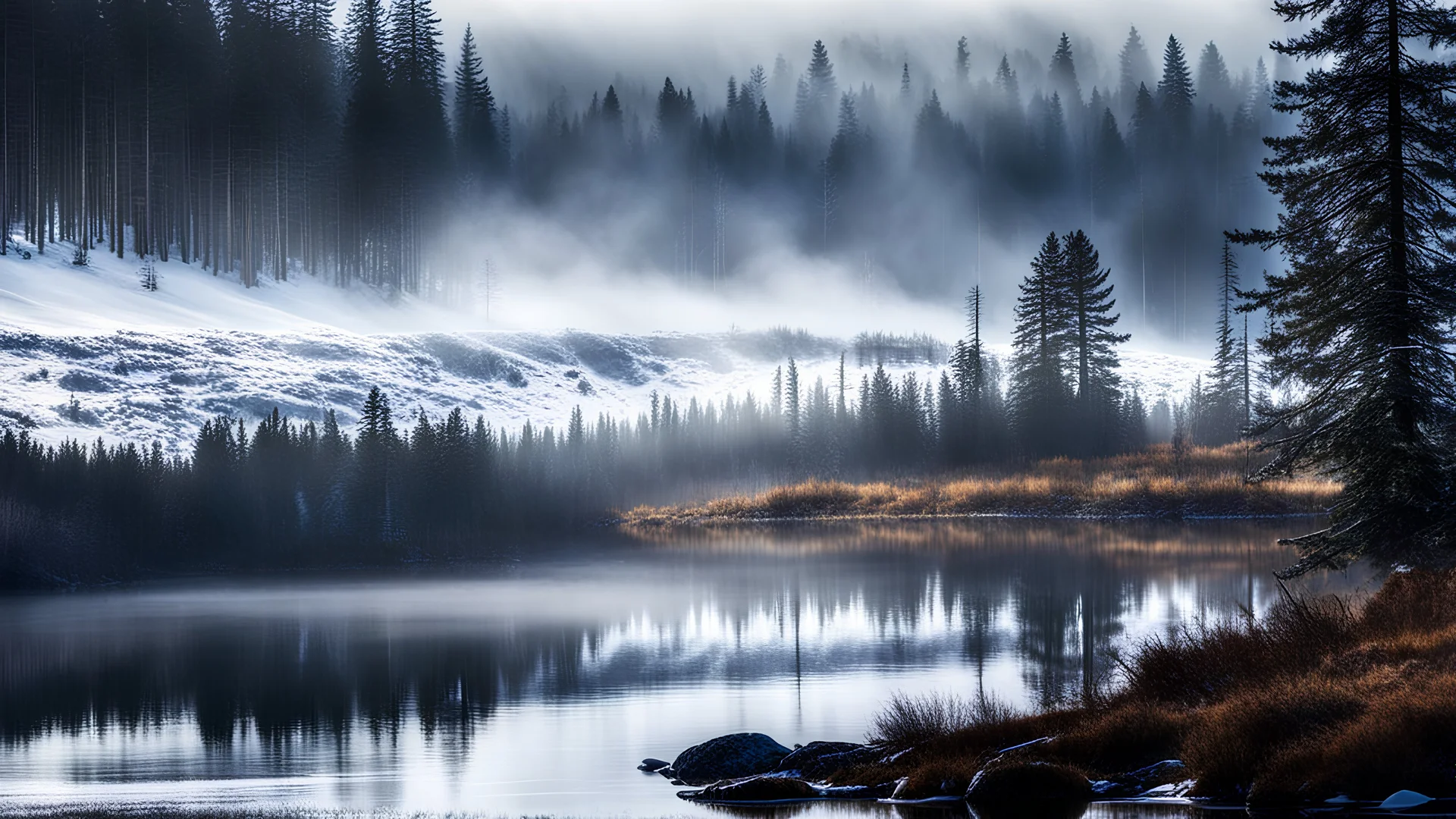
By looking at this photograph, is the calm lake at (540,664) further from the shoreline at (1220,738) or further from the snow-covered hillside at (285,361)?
the snow-covered hillside at (285,361)

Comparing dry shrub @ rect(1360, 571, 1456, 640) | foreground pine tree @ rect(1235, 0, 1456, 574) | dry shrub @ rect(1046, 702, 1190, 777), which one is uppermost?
foreground pine tree @ rect(1235, 0, 1456, 574)

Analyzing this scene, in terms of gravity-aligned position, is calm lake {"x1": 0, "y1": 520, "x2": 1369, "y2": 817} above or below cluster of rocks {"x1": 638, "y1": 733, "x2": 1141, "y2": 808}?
below

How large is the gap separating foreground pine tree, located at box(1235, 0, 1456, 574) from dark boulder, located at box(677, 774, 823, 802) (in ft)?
50.5

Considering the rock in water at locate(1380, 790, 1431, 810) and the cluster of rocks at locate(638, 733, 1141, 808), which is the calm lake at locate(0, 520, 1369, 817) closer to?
the cluster of rocks at locate(638, 733, 1141, 808)

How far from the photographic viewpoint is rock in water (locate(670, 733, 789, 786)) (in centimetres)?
2461

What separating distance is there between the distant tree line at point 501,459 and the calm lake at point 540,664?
8824 millimetres

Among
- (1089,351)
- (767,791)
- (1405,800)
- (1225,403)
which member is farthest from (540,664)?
(1225,403)

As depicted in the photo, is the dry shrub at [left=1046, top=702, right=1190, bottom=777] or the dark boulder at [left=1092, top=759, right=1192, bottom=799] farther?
the dry shrub at [left=1046, top=702, right=1190, bottom=777]

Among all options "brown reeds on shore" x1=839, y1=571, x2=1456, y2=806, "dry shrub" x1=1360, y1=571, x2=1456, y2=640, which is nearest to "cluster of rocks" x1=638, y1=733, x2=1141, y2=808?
"brown reeds on shore" x1=839, y1=571, x2=1456, y2=806

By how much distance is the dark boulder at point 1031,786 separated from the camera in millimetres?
18828

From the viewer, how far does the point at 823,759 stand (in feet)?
77.5

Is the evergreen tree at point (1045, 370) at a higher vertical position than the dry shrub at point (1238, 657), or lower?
higher

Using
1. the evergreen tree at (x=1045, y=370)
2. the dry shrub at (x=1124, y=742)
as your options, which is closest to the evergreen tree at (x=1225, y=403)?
the evergreen tree at (x=1045, y=370)

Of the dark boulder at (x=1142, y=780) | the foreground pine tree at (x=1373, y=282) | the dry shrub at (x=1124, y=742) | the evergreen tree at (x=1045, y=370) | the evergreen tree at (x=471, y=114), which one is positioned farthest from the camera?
the evergreen tree at (x=471, y=114)
